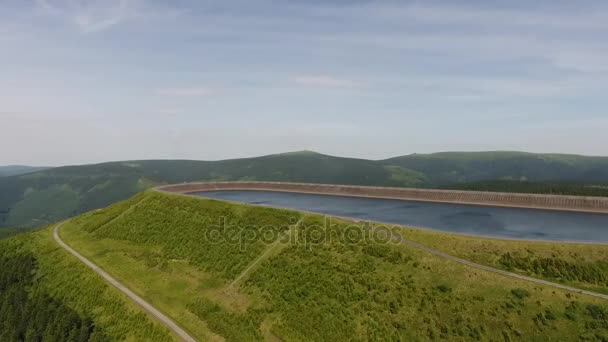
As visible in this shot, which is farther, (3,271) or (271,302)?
(3,271)

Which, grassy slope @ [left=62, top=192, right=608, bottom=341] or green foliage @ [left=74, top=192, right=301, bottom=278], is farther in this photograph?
green foliage @ [left=74, top=192, right=301, bottom=278]

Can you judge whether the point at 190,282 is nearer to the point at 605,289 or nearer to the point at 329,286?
the point at 329,286

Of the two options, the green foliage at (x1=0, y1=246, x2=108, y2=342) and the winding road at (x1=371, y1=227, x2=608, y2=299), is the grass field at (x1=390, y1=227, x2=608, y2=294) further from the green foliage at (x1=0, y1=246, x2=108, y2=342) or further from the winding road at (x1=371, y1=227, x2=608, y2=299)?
the green foliage at (x1=0, y1=246, x2=108, y2=342)

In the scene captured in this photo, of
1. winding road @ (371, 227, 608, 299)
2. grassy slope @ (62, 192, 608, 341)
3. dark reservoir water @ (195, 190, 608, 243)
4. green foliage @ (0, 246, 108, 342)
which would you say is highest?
dark reservoir water @ (195, 190, 608, 243)

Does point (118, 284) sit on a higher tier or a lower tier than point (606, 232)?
lower

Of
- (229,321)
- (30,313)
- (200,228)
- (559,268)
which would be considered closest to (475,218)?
(559,268)

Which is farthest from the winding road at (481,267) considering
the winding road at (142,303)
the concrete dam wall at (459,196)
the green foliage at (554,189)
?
the green foliage at (554,189)

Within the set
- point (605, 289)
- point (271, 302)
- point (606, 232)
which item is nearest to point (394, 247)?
point (271, 302)
